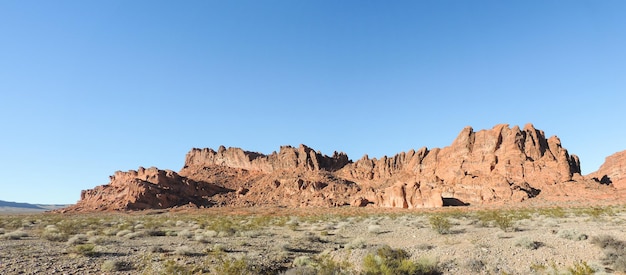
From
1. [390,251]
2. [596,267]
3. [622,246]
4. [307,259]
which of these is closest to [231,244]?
[307,259]

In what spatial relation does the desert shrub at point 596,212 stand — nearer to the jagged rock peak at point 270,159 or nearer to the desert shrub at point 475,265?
the desert shrub at point 475,265

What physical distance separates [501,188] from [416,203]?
18.6 meters

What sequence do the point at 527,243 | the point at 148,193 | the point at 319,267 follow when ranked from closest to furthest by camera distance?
1. the point at 319,267
2. the point at 527,243
3. the point at 148,193

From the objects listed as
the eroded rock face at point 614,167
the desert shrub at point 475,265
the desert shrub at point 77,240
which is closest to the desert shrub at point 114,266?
the desert shrub at point 77,240

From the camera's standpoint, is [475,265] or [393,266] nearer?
[393,266]

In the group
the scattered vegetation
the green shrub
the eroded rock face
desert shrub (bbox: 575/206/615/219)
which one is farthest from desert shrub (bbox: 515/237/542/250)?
the eroded rock face

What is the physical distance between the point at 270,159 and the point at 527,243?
116 m

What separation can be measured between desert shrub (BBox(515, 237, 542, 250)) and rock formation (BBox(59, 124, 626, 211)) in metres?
51.8

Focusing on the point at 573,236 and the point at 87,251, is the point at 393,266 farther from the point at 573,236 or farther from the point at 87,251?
the point at 87,251

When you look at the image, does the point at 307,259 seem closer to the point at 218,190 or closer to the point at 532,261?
the point at 532,261

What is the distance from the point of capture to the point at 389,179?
9925 centimetres

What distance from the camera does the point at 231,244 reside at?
59.3 ft

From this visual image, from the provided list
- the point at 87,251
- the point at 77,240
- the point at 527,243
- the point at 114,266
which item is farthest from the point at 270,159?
the point at 527,243

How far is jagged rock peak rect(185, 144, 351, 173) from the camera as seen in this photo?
12031 cm
